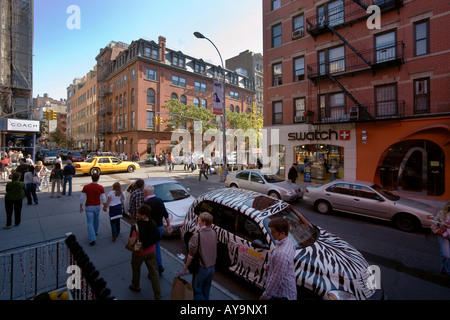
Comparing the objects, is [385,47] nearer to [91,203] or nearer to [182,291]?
[182,291]

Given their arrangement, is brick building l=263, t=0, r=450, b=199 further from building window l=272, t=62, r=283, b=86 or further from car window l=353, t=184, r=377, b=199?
car window l=353, t=184, r=377, b=199

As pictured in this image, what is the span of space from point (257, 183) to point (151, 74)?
1340 inches

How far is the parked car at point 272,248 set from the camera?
325cm

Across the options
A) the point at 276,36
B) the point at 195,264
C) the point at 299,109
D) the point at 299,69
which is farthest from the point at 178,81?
the point at 195,264

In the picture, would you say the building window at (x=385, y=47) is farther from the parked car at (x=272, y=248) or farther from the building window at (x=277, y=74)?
the parked car at (x=272, y=248)

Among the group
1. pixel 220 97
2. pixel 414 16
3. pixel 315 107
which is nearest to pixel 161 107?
pixel 220 97

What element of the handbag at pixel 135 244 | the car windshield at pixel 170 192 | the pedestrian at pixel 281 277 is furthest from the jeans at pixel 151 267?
the car windshield at pixel 170 192

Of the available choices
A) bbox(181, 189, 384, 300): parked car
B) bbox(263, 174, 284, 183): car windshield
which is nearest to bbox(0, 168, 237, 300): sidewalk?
bbox(181, 189, 384, 300): parked car

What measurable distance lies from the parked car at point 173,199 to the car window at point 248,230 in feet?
8.55

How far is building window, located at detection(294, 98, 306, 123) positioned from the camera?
1709 centimetres

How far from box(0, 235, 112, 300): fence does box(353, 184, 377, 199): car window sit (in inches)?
348

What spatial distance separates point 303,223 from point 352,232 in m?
3.65

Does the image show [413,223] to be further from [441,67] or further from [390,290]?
[441,67]

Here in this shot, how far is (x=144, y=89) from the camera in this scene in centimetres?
3684
